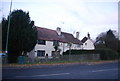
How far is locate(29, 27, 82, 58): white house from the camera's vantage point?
43566mm

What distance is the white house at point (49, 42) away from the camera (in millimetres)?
43566

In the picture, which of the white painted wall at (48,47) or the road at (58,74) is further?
the white painted wall at (48,47)

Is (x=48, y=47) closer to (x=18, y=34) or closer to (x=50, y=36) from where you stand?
(x=50, y=36)

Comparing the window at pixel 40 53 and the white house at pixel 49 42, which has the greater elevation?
the white house at pixel 49 42

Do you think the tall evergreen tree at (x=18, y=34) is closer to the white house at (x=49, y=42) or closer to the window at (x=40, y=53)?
the white house at (x=49, y=42)

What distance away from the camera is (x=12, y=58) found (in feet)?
87.7

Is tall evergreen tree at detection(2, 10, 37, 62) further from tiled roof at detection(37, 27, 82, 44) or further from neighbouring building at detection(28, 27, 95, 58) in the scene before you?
tiled roof at detection(37, 27, 82, 44)

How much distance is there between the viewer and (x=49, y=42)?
154 feet

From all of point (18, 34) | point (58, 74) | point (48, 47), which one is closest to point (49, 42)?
point (48, 47)

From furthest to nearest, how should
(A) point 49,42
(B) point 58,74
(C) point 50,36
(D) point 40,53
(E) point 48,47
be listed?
(C) point 50,36, (A) point 49,42, (E) point 48,47, (D) point 40,53, (B) point 58,74

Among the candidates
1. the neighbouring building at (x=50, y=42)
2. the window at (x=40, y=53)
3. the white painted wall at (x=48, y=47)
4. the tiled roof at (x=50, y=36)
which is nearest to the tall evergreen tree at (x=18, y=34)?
the neighbouring building at (x=50, y=42)

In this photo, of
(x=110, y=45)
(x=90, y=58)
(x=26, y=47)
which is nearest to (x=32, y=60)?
(x=26, y=47)

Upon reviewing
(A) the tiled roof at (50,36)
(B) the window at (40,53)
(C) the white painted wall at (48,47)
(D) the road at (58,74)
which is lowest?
(D) the road at (58,74)

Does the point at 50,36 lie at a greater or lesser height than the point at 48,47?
greater
